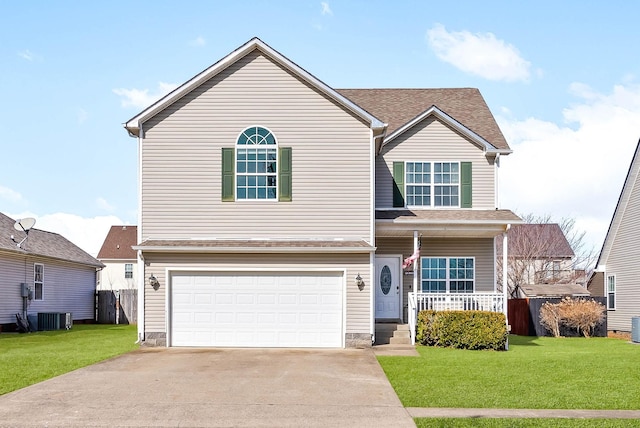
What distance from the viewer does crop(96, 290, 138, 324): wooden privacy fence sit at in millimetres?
34250

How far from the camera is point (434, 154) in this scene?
2159cm

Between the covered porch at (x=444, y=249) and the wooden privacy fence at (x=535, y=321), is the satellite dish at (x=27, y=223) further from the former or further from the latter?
the wooden privacy fence at (x=535, y=321)

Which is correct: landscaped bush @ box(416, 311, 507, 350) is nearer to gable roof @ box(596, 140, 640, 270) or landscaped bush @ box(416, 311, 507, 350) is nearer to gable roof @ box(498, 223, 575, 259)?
gable roof @ box(596, 140, 640, 270)

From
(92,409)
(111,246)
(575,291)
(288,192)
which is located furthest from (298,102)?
(111,246)

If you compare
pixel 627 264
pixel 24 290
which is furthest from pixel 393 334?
pixel 24 290

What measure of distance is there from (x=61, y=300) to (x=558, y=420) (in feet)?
85.8

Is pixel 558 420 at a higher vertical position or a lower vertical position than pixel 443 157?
lower

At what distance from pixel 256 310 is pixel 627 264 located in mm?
14322

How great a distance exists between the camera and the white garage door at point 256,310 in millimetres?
18188

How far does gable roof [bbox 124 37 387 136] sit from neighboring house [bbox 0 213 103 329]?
32.6 ft

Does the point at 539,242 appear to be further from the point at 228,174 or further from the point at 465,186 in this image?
the point at 228,174

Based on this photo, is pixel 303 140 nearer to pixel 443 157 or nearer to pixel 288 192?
pixel 288 192

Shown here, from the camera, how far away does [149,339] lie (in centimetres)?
1819

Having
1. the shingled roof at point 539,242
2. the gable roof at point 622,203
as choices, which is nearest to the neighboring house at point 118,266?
the shingled roof at point 539,242
